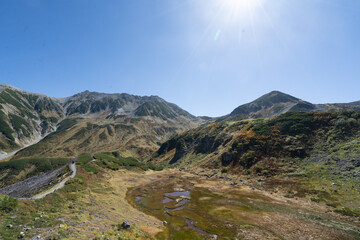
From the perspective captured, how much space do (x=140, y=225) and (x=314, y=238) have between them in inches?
888

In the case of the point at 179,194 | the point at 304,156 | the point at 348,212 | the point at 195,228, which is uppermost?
the point at 304,156

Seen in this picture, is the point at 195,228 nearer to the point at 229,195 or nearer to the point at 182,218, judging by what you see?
the point at 182,218

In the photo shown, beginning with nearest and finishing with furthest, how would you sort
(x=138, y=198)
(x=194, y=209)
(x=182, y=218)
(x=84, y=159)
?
(x=182, y=218), (x=194, y=209), (x=138, y=198), (x=84, y=159)

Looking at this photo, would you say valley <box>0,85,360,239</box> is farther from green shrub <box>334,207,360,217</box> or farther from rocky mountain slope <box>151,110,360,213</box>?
rocky mountain slope <box>151,110,360,213</box>

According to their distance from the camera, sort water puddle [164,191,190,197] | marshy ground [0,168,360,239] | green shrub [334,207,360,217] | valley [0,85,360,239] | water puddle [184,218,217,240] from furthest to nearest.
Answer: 1. water puddle [164,191,190,197]
2. green shrub [334,207,360,217]
3. water puddle [184,218,217,240]
4. valley [0,85,360,239]
5. marshy ground [0,168,360,239]

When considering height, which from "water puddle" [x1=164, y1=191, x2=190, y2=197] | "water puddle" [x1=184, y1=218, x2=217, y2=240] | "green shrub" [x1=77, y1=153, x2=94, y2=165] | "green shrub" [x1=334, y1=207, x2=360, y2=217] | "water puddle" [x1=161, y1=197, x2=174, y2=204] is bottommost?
"water puddle" [x1=164, y1=191, x2=190, y2=197]

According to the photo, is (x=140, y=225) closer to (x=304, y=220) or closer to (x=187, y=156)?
(x=304, y=220)

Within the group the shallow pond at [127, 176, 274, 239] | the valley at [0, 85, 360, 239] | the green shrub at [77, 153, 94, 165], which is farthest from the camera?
the green shrub at [77, 153, 94, 165]

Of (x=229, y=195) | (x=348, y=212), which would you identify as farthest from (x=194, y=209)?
(x=348, y=212)

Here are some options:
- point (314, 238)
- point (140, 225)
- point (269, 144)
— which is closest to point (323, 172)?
point (269, 144)

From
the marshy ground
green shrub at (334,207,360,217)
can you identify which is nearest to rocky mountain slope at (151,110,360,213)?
green shrub at (334,207,360,217)

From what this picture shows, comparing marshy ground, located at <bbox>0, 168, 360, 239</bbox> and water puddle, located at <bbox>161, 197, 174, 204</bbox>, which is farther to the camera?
water puddle, located at <bbox>161, 197, 174, 204</bbox>

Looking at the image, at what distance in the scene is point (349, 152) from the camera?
4066 centimetres

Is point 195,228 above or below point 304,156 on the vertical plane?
below
